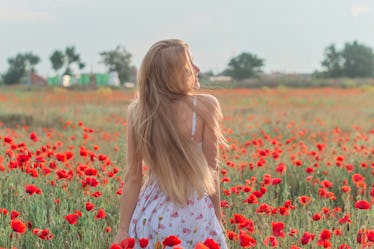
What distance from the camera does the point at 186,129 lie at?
288 centimetres

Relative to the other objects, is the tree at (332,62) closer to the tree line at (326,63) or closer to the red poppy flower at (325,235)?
the tree line at (326,63)

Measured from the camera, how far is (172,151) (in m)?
2.84

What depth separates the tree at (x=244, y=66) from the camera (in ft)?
224

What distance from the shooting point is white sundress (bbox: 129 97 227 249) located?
2.86 meters

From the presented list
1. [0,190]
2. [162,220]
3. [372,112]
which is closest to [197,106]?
[162,220]

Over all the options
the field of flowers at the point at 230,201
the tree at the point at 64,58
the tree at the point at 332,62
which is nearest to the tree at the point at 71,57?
the tree at the point at 64,58

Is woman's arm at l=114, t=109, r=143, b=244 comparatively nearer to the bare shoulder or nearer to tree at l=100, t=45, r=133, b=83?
the bare shoulder

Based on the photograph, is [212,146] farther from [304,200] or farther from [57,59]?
[57,59]

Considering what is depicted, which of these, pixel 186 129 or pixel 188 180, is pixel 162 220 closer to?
pixel 188 180

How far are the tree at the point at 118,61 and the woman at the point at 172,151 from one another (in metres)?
70.8

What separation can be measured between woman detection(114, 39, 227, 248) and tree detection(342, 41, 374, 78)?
68.4 metres

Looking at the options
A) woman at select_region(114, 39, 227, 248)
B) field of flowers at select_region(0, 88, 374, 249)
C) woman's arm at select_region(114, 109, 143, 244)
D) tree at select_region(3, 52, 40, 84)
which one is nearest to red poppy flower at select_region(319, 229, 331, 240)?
field of flowers at select_region(0, 88, 374, 249)

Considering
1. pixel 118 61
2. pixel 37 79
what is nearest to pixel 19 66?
pixel 37 79

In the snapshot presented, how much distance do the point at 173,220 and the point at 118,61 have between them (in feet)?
234
